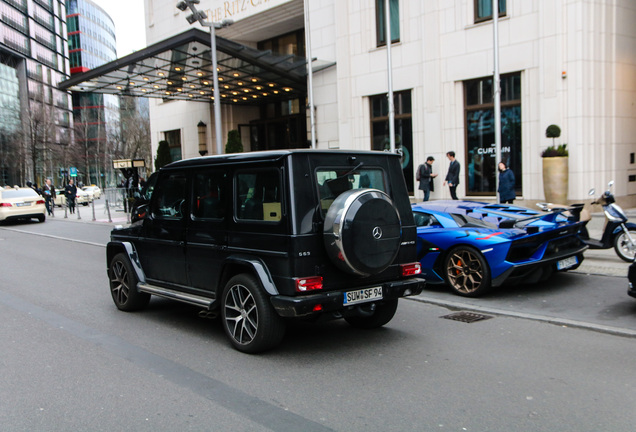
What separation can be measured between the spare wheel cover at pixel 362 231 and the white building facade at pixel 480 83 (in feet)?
39.4

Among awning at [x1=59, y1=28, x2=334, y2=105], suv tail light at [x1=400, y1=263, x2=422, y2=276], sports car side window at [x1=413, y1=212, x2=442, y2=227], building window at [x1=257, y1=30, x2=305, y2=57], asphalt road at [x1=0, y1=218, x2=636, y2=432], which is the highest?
building window at [x1=257, y1=30, x2=305, y2=57]

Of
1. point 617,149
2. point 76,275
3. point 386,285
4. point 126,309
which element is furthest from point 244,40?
point 386,285

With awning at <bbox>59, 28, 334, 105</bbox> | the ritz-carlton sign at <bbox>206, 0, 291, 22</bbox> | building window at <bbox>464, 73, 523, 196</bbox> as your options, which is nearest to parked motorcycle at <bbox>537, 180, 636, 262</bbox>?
building window at <bbox>464, 73, 523, 196</bbox>

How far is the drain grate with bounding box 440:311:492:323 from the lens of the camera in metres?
6.82

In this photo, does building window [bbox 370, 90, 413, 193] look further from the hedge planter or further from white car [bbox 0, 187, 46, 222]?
white car [bbox 0, 187, 46, 222]

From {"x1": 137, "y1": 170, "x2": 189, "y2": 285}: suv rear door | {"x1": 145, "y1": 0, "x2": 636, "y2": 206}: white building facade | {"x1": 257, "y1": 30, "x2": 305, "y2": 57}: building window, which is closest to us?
{"x1": 137, "y1": 170, "x2": 189, "y2": 285}: suv rear door

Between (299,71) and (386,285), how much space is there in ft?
62.4

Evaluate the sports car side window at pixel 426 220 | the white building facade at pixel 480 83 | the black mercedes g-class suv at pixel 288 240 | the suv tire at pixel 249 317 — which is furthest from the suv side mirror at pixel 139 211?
the white building facade at pixel 480 83

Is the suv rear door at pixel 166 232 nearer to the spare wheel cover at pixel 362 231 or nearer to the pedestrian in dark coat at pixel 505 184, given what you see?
the spare wheel cover at pixel 362 231

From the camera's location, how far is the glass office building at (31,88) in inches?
2079

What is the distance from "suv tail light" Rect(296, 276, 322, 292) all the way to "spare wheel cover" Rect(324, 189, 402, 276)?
0.79 feet

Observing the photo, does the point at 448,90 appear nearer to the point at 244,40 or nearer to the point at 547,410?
the point at 244,40

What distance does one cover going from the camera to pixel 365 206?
17.5ft

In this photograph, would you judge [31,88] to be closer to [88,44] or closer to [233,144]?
[88,44]
